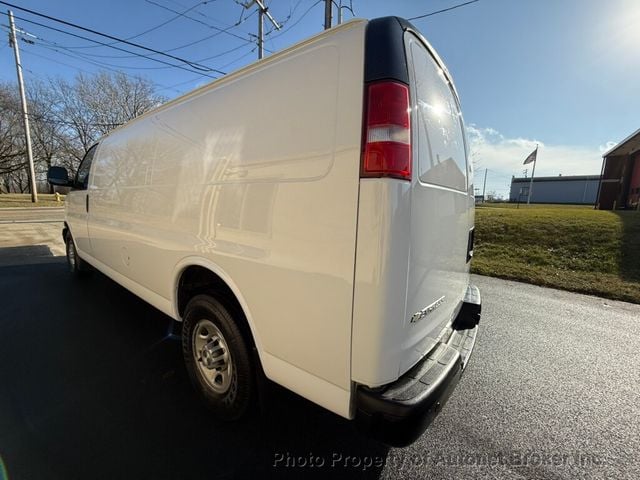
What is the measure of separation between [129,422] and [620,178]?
3509cm

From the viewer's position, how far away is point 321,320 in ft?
4.82

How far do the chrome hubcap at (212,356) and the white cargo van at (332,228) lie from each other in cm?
1

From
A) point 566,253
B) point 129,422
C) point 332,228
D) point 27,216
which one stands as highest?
point 332,228

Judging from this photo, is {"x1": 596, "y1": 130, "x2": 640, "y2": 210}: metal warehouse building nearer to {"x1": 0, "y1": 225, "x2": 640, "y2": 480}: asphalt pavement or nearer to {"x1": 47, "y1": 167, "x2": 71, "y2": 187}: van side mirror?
{"x1": 0, "y1": 225, "x2": 640, "y2": 480}: asphalt pavement

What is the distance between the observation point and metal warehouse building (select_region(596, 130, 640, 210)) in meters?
23.7

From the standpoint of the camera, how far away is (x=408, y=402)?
1.37 m

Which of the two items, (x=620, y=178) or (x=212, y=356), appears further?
(x=620, y=178)

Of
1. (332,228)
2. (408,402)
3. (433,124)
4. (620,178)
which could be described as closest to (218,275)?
(332,228)

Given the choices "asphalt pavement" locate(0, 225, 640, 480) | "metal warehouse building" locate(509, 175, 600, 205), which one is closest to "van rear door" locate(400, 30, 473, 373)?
"asphalt pavement" locate(0, 225, 640, 480)

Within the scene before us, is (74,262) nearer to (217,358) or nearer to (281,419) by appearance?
(217,358)

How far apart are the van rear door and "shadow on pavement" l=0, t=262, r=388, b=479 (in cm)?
95

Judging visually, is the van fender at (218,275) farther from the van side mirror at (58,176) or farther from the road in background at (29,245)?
the road in background at (29,245)

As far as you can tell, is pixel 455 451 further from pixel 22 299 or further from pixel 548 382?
pixel 22 299

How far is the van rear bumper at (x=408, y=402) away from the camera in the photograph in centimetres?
135
